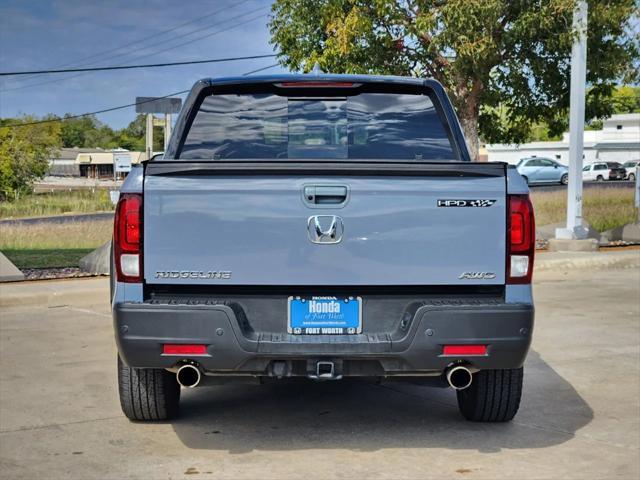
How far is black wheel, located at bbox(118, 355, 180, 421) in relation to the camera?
582 centimetres

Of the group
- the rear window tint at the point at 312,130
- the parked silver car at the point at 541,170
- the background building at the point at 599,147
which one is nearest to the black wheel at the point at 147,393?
the rear window tint at the point at 312,130

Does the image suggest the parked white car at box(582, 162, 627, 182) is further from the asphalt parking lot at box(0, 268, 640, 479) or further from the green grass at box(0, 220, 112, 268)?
the asphalt parking lot at box(0, 268, 640, 479)

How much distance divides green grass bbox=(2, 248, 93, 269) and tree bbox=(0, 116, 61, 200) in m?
1.06

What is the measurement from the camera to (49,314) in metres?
11.4

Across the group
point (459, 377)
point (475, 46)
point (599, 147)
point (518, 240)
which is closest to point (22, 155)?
point (475, 46)

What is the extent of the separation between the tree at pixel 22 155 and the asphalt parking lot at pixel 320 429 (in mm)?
8349

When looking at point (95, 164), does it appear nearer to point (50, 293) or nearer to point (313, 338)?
point (50, 293)

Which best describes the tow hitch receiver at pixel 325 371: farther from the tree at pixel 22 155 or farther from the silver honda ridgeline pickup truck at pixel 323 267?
the tree at pixel 22 155

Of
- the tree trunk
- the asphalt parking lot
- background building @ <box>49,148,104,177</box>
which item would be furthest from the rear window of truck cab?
the tree trunk

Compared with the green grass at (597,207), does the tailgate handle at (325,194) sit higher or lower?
higher

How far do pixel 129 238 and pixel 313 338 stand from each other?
1.07 metres

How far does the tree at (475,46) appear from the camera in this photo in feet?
55.1

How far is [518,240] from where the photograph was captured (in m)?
5.18

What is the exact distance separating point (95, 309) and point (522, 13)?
9422 mm
